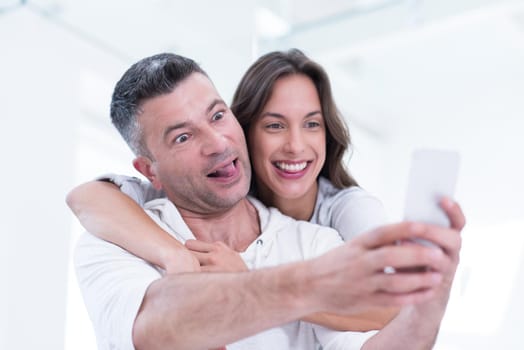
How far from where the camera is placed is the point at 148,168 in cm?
175

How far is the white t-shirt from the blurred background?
1.26 metres

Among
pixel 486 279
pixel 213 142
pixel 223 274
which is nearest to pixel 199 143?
pixel 213 142

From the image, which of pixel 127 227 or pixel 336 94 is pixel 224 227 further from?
pixel 336 94

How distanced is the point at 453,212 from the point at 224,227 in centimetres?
90

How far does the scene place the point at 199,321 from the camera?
3.53ft

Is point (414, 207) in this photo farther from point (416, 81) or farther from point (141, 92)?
point (416, 81)

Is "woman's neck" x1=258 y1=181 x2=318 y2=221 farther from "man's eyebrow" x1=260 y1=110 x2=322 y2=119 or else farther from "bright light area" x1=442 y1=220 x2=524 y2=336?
"bright light area" x1=442 y1=220 x2=524 y2=336

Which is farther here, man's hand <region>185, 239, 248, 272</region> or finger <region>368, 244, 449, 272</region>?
man's hand <region>185, 239, 248, 272</region>

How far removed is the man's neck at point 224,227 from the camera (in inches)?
67.5

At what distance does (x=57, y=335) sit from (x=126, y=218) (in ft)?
5.06

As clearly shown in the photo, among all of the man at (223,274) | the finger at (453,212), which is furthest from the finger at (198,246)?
the finger at (453,212)

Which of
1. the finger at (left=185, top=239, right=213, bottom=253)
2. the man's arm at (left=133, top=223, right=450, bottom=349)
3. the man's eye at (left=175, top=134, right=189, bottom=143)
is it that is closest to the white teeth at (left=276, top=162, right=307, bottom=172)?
the man's eye at (left=175, top=134, right=189, bottom=143)

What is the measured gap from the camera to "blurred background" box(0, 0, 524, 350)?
2.79 meters

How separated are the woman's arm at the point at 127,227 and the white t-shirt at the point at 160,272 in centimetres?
2
